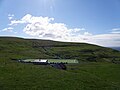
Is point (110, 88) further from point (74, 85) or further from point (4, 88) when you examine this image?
point (4, 88)

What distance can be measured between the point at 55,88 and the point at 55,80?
5.36 metres

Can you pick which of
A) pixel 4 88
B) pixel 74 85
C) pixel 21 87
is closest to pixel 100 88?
pixel 74 85

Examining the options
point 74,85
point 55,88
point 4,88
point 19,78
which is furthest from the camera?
point 19,78

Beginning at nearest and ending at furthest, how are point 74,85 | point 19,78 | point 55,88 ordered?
1. point 55,88
2. point 74,85
3. point 19,78

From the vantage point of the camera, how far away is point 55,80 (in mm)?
39938

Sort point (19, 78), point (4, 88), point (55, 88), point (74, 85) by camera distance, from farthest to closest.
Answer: point (19, 78) < point (74, 85) < point (55, 88) < point (4, 88)

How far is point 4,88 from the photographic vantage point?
3234 centimetres

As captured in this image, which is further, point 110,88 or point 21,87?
point 110,88

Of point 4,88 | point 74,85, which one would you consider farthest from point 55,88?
point 4,88

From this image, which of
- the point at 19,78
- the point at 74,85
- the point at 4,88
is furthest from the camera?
the point at 19,78

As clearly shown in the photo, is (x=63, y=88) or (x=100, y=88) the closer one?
(x=63, y=88)

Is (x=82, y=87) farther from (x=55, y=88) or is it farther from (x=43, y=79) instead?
(x=43, y=79)

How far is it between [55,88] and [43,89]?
7.38 ft

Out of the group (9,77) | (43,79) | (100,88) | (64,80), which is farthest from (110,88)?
(9,77)
